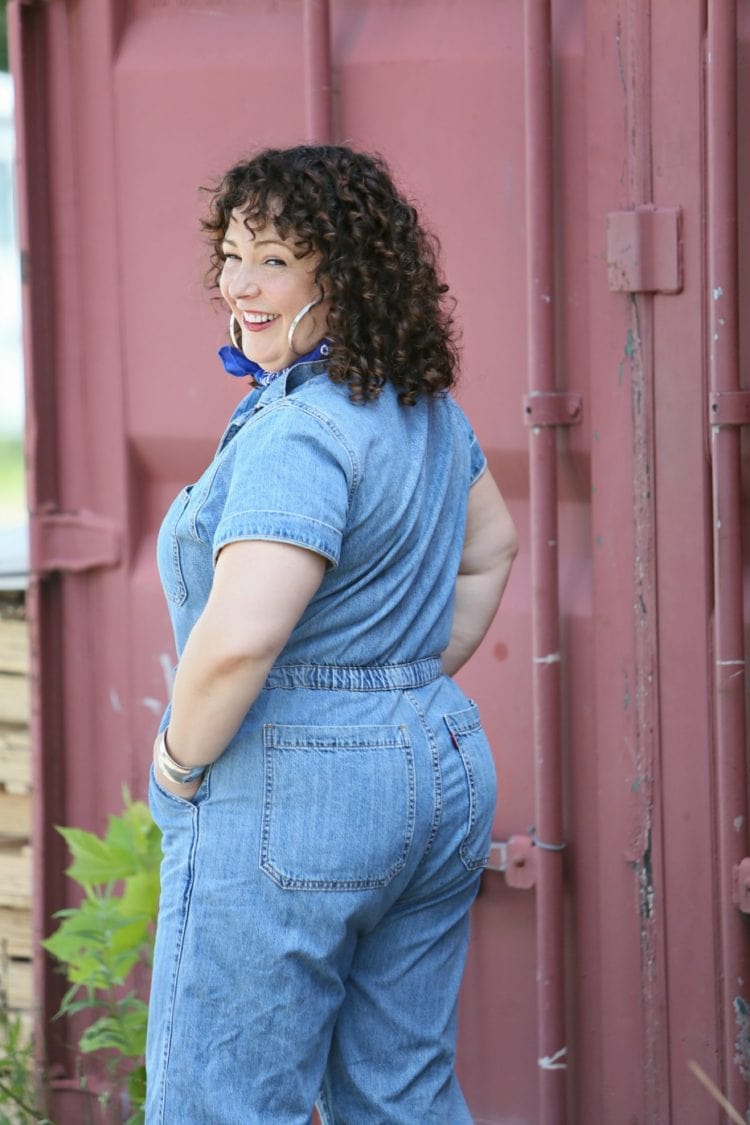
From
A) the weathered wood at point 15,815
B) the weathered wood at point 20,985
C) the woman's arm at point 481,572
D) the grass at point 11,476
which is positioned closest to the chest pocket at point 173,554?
the woman's arm at point 481,572

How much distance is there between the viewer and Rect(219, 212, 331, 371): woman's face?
1.97m

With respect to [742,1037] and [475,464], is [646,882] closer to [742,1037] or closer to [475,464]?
[742,1037]

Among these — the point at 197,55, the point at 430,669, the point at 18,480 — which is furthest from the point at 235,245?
the point at 18,480

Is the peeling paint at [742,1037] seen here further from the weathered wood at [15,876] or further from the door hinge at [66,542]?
the weathered wood at [15,876]

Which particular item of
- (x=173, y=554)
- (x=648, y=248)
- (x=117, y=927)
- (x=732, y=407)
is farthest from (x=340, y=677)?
(x=117, y=927)

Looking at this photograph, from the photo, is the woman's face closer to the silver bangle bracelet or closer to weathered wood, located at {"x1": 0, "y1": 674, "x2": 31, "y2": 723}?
the silver bangle bracelet

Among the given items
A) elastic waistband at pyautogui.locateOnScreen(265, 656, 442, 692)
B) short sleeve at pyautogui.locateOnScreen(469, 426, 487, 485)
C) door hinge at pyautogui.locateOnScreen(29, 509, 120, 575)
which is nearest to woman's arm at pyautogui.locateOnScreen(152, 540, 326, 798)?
elastic waistband at pyautogui.locateOnScreen(265, 656, 442, 692)

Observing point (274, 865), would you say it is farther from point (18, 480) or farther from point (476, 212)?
point (18, 480)

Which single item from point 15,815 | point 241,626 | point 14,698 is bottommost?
point 15,815

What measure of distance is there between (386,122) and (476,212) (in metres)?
0.25

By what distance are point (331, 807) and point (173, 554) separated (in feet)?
1.28

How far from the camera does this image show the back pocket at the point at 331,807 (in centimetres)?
184

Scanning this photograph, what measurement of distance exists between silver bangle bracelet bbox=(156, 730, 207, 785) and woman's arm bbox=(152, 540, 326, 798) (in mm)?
84

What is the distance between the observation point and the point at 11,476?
13320 millimetres
